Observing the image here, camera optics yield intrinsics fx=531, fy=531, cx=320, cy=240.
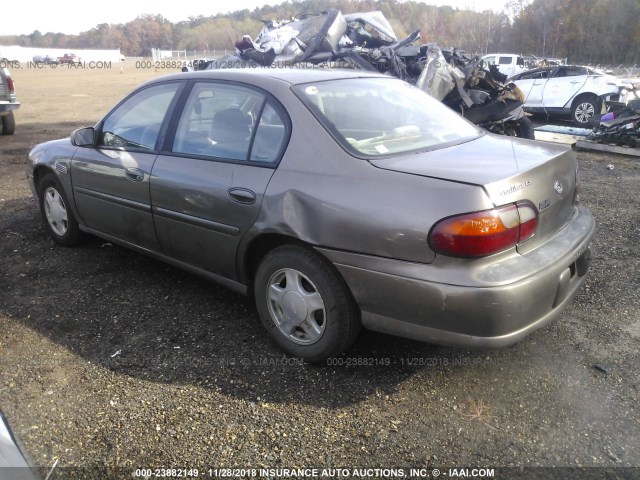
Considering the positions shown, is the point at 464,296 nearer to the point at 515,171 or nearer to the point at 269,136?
the point at 515,171

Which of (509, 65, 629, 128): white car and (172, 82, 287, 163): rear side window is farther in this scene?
(509, 65, 629, 128): white car

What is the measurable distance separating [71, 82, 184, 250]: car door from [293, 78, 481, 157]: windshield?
Answer: 116 centimetres

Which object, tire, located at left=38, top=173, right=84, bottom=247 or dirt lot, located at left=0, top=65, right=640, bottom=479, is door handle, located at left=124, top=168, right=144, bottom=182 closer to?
dirt lot, located at left=0, top=65, right=640, bottom=479

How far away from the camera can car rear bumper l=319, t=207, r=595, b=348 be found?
2336 mm

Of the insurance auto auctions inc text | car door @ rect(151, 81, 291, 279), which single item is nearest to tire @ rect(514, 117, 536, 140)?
car door @ rect(151, 81, 291, 279)

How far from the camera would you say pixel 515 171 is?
251 cm

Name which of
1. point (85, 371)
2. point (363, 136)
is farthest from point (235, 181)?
point (85, 371)

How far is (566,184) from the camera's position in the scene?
2.87m

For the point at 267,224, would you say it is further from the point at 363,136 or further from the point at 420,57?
the point at 420,57

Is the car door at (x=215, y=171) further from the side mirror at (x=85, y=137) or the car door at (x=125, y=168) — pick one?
the side mirror at (x=85, y=137)

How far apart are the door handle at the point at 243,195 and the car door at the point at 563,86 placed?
12947 millimetres

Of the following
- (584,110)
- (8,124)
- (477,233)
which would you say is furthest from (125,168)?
(584,110)

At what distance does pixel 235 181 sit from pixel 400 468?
173 centimetres

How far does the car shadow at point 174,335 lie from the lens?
9.39 feet
